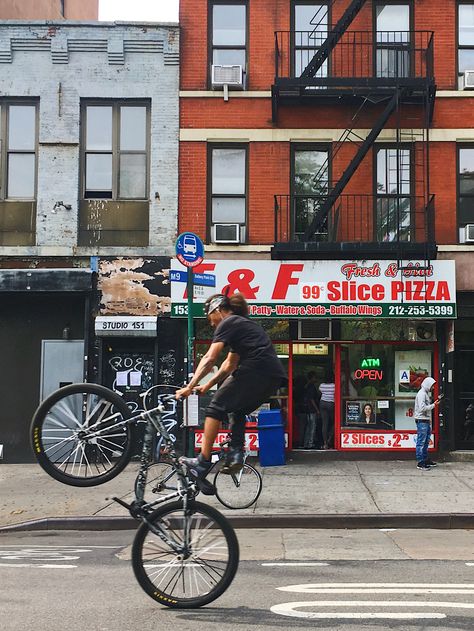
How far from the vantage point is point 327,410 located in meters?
15.8

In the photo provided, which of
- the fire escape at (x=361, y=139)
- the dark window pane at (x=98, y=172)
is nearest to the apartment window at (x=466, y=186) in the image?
the fire escape at (x=361, y=139)

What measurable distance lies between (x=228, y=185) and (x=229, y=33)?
128 inches

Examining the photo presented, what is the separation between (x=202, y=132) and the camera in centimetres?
1608

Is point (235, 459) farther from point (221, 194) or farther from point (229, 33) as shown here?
point (229, 33)

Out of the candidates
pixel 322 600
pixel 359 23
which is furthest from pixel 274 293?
pixel 322 600

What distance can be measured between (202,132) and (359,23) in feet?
13.0

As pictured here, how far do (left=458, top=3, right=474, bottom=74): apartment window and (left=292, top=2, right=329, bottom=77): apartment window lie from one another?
9.20 ft

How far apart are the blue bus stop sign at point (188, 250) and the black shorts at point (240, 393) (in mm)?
6093

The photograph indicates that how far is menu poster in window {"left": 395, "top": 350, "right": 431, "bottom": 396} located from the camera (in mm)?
15938

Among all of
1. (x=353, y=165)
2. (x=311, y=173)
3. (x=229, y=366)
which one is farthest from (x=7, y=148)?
(x=229, y=366)

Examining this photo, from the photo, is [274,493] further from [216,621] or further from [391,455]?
[216,621]

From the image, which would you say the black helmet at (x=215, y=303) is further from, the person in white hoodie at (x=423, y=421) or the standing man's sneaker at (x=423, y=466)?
the standing man's sneaker at (x=423, y=466)

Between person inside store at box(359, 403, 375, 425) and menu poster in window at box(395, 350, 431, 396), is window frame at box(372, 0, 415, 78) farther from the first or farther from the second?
person inside store at box(359, 403, 375, 425)

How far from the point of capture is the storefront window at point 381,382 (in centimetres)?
1584
